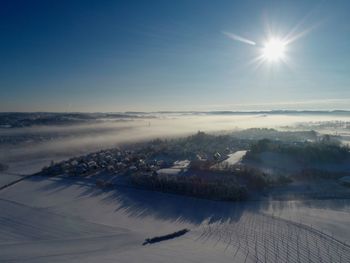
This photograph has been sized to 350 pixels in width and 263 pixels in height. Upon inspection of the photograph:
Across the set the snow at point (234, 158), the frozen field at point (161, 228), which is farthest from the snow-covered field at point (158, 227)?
the snow at point (234, 158)

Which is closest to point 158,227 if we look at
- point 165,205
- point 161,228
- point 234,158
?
point 161,228

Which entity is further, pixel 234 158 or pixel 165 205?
pixel 234 158

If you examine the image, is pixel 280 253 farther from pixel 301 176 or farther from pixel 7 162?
pixel 7 162

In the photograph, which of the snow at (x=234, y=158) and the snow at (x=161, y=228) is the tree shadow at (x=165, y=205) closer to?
the snow at (x=161, y=228)

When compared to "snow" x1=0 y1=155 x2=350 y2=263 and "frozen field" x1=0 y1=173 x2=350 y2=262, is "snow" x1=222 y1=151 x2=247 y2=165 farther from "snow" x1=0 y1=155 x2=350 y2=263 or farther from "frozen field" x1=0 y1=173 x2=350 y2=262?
"frozen field" x1=0 y1=173 x2=350 y2=262

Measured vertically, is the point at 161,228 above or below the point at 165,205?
below

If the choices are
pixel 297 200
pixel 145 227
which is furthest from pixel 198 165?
pixel 145 227

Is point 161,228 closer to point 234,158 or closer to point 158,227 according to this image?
point 158,227

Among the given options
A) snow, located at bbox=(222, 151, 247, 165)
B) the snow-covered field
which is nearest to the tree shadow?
the snow-covered field
